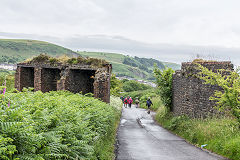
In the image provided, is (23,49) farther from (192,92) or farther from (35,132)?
(35,132)

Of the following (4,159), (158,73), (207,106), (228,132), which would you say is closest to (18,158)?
(4,159)

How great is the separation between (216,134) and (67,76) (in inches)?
426

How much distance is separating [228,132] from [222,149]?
3.29ft

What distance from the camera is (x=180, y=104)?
19.8 m

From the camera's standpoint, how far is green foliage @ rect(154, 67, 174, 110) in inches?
883

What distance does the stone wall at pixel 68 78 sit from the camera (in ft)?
57.8

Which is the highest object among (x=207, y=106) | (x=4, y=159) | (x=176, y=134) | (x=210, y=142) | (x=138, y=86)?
(x=4, y=159)

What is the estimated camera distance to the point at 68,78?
1873 cm

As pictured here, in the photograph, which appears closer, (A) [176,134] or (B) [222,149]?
(B) [222,149]

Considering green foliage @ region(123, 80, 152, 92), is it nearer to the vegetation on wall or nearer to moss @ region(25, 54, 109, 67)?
moss @ region(25, 54, 109, 67)

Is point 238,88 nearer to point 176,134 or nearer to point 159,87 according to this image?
point 176,134

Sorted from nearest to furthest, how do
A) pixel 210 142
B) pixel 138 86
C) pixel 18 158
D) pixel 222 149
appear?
pixel 18 158, pixel 222 149, pixel 210 142, pixel 138 86

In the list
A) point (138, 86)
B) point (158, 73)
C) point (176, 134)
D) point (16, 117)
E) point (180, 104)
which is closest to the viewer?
point (16, 117)

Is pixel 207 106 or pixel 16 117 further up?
pixel 16 117
